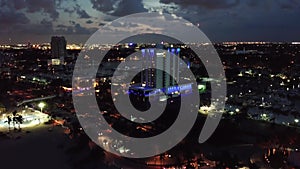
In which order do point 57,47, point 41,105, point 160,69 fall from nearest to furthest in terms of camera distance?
1. point 41,105
2. point 160,69
3. point 57,47

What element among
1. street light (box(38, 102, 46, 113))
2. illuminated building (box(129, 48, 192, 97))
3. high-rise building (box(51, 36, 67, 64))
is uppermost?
high-rise building (box(51, 36, 67, 64))

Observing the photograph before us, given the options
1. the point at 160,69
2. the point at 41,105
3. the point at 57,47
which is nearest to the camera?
the point at 41,105

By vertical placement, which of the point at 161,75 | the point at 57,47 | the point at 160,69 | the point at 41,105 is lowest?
the point at 41,105

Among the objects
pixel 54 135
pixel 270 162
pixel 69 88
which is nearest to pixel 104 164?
pixel 54 135

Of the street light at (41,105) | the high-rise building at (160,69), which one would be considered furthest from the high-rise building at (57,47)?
the street light at (41,105)

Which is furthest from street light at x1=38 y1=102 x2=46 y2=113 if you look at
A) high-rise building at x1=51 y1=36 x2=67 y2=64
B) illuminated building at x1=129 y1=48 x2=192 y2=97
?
high-rise building at x1=51 y1=36 x2=67 y2=64

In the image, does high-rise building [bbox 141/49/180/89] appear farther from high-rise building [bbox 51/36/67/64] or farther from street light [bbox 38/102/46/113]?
high-rise building [bbox 51/36/67/64]

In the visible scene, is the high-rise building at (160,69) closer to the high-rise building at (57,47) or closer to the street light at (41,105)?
the street light at (41,105)

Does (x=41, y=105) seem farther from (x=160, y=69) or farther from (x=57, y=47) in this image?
(x=57, y=47)

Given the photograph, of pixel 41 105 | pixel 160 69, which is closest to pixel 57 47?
pixel 160 69

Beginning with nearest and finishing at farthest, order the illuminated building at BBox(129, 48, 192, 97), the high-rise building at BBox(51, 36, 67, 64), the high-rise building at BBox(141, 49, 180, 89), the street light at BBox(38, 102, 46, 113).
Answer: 1. the street light at BBox(38, 102, 46, 113)
2. the illuminated building at BBox(129, 48, 192, 97)
3. the high-rise building at BBox(141, 49, 180, 89)
4. the high-rise building at BBox(51, 36, 67, 64)

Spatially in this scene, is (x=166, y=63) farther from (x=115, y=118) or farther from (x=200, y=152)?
(x=200, y=152)
